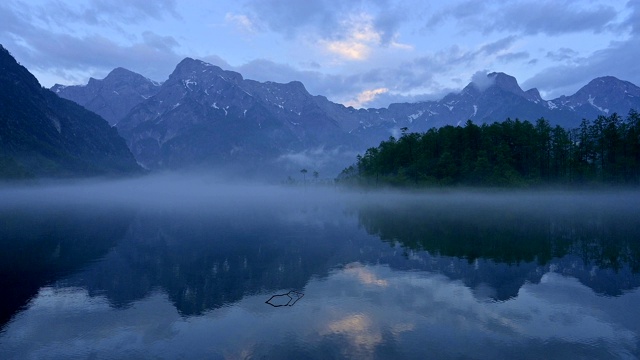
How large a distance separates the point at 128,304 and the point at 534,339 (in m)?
29.4

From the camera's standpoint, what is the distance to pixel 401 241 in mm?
56188

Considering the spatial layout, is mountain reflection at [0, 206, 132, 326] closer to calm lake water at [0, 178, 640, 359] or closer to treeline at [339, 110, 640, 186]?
calm lake water at [0, 178, 640, 359]

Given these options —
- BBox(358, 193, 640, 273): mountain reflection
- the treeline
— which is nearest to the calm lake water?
BBox(358, 193, 640, 273): mountain reflection

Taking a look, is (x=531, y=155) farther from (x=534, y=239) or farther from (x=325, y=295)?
(x=325, y=295)

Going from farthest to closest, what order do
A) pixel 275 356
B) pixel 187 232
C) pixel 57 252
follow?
pixel 187 232
pixel 57 252
pixel 275 356

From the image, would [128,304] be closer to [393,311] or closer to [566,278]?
[393,311]

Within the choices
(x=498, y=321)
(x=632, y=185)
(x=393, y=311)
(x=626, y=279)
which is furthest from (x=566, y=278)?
(x=632, y=185)

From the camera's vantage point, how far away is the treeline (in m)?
141

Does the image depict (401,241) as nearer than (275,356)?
No

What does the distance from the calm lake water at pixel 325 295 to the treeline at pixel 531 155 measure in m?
96.5

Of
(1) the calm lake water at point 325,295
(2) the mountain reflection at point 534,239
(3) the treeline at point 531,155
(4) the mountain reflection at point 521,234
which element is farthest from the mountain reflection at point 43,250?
(3) the treeline at point 531,155

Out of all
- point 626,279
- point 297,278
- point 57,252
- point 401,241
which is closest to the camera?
point 626,279

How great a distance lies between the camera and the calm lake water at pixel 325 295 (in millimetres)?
22859

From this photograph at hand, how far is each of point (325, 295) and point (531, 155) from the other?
14979 centimetres
